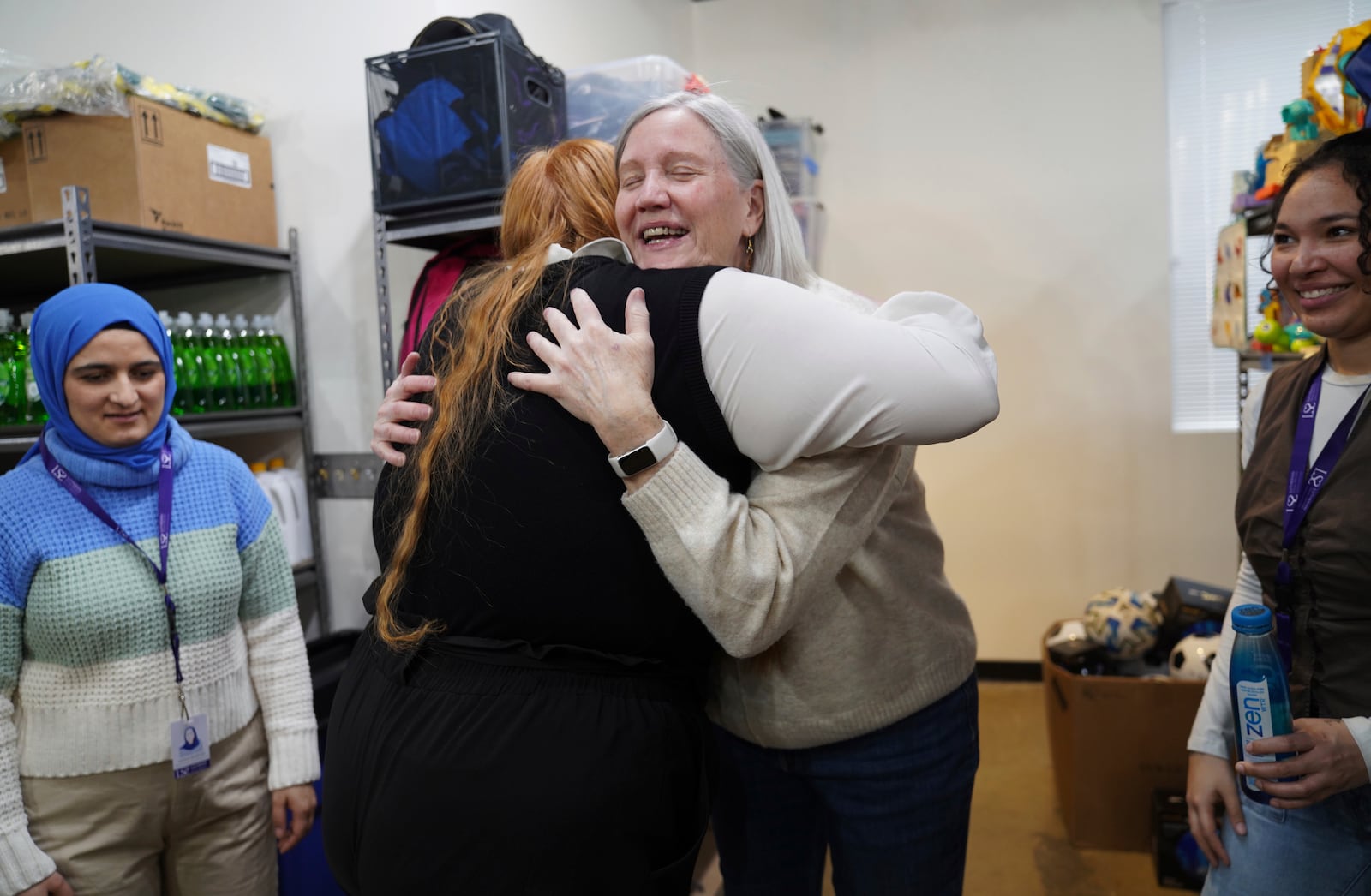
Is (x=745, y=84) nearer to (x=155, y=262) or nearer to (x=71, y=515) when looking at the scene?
(x=155, y=262)

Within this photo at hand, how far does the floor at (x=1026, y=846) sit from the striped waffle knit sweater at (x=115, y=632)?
4.48ft

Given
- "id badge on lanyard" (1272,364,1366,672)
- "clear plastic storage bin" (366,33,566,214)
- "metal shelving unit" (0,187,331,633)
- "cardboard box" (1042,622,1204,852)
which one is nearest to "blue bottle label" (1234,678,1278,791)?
"id badge on lanyard" (1272,364,1366,672)

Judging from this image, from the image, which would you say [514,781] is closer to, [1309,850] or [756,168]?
[756,168]

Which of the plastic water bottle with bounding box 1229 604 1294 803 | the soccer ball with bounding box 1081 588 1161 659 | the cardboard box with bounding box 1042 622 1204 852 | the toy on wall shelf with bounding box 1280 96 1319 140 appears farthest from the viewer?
the soccer ball with bounding box 1081 588 1161 659

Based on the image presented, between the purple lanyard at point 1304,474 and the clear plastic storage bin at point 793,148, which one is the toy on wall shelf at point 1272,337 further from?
the clear plastic storage bin at point 793,148

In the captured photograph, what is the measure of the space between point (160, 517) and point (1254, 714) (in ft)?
5.87

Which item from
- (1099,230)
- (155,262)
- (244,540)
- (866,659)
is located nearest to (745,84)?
(1099,230)

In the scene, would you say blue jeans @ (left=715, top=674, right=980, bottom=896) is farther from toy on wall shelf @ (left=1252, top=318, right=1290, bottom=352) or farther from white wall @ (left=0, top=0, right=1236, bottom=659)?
white wall @ (left=0, top=0, right=1236, bottom=659)

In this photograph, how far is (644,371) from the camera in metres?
0.88

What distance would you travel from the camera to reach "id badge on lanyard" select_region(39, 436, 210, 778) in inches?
61.4

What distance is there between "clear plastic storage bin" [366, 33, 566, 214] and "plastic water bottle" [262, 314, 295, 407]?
615 millimetres

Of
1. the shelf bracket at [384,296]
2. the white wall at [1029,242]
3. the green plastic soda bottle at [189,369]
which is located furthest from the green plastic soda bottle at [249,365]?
the white wall at [1029,242]

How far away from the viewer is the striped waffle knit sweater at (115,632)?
1.48 m

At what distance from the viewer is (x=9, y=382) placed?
2.23 metres
